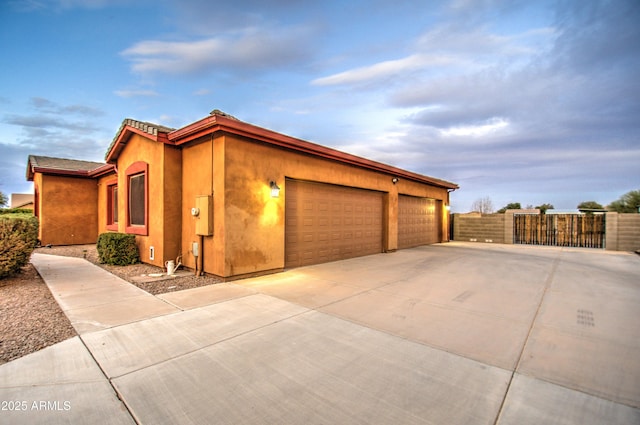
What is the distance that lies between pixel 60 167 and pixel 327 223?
12.4 metres

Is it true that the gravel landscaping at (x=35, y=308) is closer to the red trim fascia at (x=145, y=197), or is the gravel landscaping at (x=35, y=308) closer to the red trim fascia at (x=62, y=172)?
the red trim fascia at (x=145, y=197)

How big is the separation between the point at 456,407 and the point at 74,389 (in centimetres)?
295

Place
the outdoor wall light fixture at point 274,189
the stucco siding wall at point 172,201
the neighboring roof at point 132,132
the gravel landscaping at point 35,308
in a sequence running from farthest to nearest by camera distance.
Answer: the stucco siding wall at point 172,201 < the neighboring roof at point 132,132 < the outdoor wall light fixture at point 274,189 < the gravel landscaping at point 35,308

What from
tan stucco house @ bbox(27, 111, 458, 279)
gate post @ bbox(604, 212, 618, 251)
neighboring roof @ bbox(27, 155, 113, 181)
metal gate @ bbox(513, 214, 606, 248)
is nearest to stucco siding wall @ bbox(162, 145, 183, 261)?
tan stucco house @ bbox(27, 111, 458, 279)

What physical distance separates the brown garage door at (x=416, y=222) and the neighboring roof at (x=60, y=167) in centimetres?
1207

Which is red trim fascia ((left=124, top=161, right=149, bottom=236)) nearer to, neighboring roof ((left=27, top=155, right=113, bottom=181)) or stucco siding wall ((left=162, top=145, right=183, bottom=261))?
stucco siding wall ((left=162, top=145, right=183, bottom=261))

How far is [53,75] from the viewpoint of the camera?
10430 millimetres

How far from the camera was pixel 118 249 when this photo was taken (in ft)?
24.5

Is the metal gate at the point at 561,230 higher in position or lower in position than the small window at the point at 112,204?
lower

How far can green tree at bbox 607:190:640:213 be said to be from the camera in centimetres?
2028

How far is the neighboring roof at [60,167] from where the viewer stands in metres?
11.0

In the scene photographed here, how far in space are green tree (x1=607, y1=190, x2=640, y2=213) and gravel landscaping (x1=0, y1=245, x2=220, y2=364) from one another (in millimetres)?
29460

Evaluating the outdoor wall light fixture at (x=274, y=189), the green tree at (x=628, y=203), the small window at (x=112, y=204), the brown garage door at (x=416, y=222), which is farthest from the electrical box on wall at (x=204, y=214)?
the green tree at (x=628, y=203)

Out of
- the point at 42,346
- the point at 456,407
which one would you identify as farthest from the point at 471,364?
the point at 42,346
